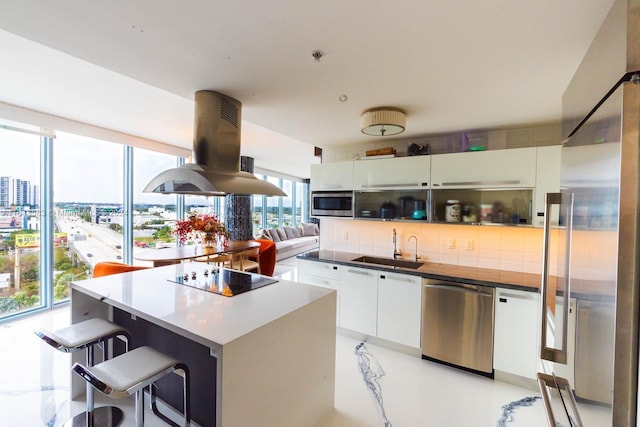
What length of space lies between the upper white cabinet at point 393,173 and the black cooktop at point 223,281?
64.0 inches

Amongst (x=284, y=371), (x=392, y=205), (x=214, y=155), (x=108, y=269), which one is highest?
(x=214, y=155)

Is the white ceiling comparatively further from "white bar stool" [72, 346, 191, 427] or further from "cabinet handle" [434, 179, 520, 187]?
"white bar stool" [72, 346, 191, 427]

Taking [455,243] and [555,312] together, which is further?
[455,243]

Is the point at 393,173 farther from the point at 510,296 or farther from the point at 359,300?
the point at 510,296

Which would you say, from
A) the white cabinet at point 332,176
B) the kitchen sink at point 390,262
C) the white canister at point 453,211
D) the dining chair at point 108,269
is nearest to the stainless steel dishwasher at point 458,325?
the kitchen sink at point 390,262

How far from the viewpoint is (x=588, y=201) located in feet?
3.09

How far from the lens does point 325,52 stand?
60.4 inches

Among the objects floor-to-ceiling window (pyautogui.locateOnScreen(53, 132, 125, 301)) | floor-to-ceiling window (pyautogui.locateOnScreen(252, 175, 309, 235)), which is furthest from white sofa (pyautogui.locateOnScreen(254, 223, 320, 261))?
floor-to-ceiling window (pyautogui.locateOnScreen(53, 132, 125, 301))

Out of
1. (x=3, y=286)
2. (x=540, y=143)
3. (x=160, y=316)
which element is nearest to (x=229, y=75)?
(x=160, y=316)

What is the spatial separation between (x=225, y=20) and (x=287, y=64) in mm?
450

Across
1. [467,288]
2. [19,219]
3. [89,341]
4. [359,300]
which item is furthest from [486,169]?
[19,219]

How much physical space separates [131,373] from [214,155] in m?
1.40

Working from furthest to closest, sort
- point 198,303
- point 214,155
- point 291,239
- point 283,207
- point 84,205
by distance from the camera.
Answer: point 283,207 < point 291,239 < point 84,205 < point 214,155 < point 198,303

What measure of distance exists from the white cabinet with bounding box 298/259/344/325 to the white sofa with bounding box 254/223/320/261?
3.79m
